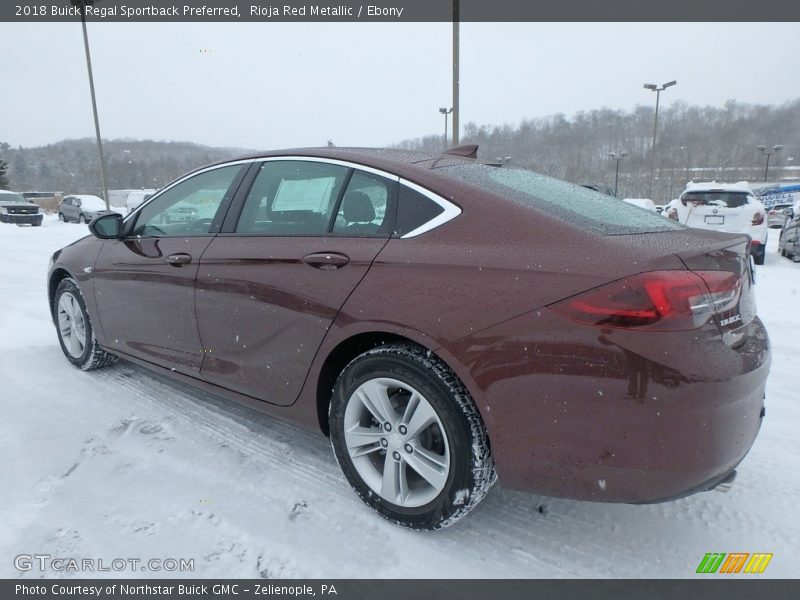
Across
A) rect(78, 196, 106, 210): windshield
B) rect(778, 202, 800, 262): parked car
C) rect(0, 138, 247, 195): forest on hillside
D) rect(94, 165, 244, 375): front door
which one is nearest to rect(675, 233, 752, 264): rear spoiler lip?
rect(94, 165, 244, 375): front door

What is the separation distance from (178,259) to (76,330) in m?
1.64

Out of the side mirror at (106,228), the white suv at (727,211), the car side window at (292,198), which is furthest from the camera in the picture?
the white suv at (727,211)

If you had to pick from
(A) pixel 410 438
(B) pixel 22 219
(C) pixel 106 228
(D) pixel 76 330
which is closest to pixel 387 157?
(A) pixel 410 438

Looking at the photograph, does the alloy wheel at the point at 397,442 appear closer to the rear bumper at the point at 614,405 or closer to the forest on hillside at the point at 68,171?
the rear bumper at the point at 614,405

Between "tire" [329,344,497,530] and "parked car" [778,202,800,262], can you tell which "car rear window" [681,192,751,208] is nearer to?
"parked car" [778,202,800,262]

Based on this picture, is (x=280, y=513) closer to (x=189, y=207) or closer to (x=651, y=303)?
(x=651, y=303)

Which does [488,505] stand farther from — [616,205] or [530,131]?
[530,131]

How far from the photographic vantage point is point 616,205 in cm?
240

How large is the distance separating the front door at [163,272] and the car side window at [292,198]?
0.20 meters

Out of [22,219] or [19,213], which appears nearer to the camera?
[19,213]

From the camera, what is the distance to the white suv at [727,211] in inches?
351

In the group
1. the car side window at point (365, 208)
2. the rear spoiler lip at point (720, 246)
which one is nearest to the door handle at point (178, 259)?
the car side window at point (365, 208)

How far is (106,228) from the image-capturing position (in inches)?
134

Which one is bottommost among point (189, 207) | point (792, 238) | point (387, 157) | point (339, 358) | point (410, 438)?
point (792, 238)
